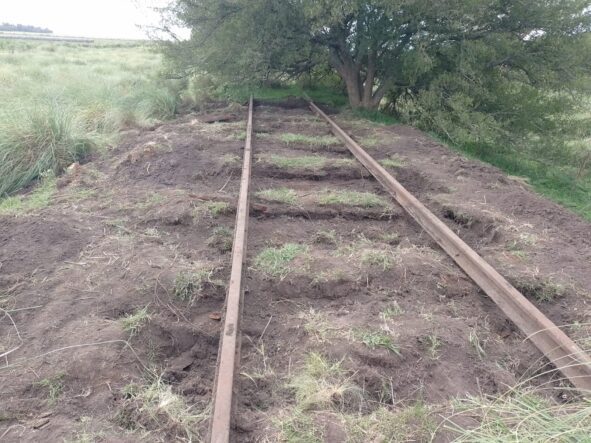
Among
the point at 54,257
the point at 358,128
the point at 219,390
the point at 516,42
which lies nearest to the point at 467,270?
the point at 219,390

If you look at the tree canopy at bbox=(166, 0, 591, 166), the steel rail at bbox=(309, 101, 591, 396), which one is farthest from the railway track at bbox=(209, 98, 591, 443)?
the tree canopy at bbox=(166, 0, 591, 166)

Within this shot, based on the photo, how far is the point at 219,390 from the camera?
2.64 m

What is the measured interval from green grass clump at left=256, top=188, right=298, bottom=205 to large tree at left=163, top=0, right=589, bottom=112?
23.2ft

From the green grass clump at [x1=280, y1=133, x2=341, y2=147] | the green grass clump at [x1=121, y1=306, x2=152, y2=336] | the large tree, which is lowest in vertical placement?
the green grass clump at [x1=121, y1=306, x2=152, y2=336]

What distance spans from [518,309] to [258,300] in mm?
1899

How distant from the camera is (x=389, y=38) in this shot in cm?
1355

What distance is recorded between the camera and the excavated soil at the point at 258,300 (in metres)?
2.90

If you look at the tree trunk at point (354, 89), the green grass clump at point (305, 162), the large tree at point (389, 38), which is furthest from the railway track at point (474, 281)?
the tree trunk at point (354, 89)

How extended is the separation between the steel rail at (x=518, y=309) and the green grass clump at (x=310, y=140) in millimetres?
3799

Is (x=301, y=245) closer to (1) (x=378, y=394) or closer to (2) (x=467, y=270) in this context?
(2) (x=467, y=270)

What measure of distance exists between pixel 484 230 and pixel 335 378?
3150mm

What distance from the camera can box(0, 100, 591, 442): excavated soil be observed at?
290 cm

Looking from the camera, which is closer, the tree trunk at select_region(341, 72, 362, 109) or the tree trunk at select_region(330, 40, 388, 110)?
the tree trunk at select_region(330, 40, 388, 110)

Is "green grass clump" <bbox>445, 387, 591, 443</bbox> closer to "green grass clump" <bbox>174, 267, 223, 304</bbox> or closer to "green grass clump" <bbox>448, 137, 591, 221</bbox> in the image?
"green grass clump" <bbox>174, 267, 223, 304</bbox>
